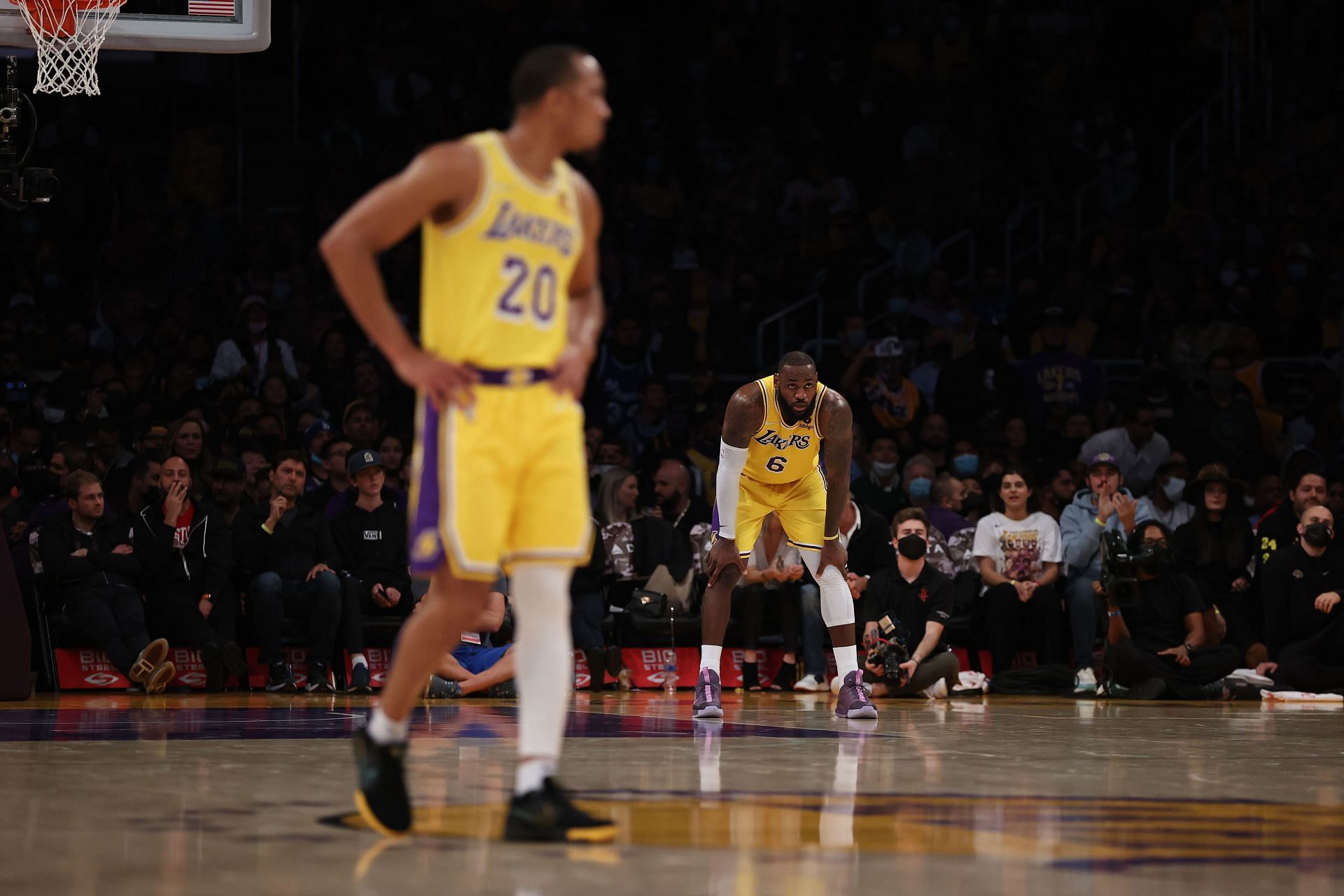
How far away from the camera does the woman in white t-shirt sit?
13664 millimetres

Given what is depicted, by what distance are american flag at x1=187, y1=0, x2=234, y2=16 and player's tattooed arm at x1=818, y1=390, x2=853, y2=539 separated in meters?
4.04

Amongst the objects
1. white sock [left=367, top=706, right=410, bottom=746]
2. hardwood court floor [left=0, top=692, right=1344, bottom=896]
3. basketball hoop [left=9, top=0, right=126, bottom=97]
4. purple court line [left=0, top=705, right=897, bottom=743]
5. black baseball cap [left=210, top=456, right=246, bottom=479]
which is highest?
basketball hoop [left=9, top=0, right=126, bottom=97]

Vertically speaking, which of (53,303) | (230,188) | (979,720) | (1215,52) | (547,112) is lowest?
(979,720)

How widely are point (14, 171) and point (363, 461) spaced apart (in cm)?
356

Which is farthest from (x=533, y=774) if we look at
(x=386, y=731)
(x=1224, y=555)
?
(x=1224, y=555)

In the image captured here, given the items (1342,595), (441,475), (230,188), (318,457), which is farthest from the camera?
(230,188)

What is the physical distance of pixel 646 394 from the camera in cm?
1600

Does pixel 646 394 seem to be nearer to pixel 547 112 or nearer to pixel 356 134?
pixel 356 134

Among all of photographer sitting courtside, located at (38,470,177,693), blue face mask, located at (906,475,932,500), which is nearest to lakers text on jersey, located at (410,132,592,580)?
photographer sitting courtside, located at (38,470,177,693)

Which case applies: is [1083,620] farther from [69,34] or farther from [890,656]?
[69,34]

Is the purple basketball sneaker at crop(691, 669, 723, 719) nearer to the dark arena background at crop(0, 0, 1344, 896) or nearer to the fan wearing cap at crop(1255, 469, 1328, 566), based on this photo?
the dark arena background at crop(0, 0, 1344, 896)

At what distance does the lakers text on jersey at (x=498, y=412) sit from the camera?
461 centimetres

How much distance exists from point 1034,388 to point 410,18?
8665 millimetres

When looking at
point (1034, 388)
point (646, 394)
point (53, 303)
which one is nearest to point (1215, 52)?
point (1034, 388)
